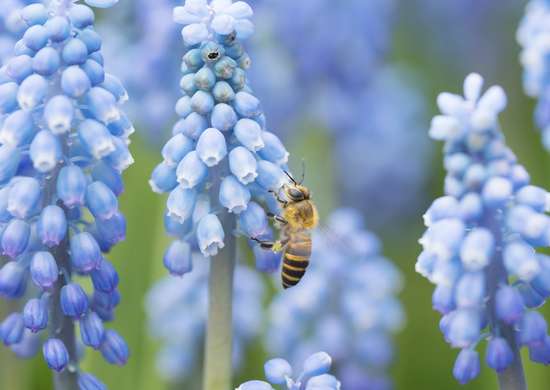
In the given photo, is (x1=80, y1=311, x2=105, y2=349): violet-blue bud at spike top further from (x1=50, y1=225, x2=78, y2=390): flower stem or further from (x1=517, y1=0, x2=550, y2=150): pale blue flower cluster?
(x1=517, y1=0, x2=550, y2=150): pale blue flower cluster

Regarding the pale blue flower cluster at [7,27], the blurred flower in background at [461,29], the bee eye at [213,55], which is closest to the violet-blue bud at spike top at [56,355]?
the bee eye at [213,55]

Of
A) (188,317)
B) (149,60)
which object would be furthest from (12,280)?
(149,60)

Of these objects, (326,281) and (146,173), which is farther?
(146,173)

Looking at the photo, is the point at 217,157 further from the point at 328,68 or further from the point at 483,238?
the point at 328,68

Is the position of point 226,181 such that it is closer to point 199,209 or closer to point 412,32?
point 199,209

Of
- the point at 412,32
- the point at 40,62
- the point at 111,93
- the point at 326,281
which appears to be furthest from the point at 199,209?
the point at 412,32

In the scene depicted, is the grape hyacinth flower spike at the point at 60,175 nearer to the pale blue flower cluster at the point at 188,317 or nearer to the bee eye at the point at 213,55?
the bee eye at the point at 213,55
